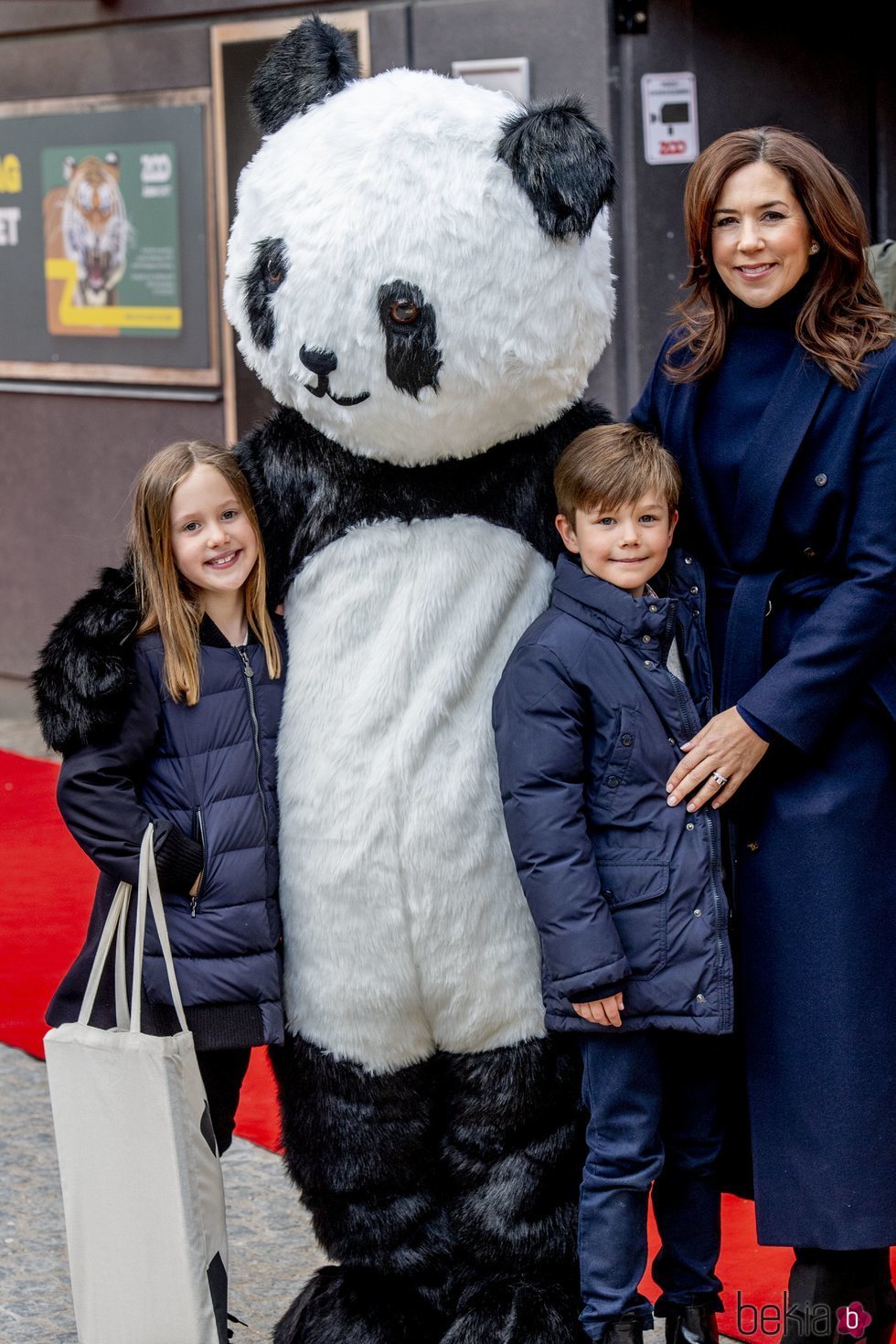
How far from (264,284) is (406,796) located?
84cm

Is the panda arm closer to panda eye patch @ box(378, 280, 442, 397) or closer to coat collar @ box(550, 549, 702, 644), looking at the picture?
panda eye patch @ box(378, 280, 442, 397)

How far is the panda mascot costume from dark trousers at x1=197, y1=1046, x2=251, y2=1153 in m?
0.13

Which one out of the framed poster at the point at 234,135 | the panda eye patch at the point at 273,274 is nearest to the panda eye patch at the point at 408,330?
the panda eye patch at the point at 273,274

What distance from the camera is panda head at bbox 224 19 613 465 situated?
8.42 feet

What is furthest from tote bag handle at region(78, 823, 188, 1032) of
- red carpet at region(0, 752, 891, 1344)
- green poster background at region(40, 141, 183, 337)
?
green poster background at region(40, 141, 183, 337)

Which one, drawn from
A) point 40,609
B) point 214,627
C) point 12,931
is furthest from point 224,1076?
point 40,609

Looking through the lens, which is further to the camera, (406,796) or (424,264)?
(406,796)

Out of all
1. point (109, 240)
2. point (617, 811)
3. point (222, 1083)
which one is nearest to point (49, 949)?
point (222, 1083)

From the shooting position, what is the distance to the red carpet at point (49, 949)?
329 centimetres

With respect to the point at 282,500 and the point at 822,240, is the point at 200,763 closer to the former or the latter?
the point at 282,500

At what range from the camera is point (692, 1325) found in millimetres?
2785

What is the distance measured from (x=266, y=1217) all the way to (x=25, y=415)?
5.25m

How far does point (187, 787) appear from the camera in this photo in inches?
109

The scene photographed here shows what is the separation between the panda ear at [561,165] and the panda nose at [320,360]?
38 cm
